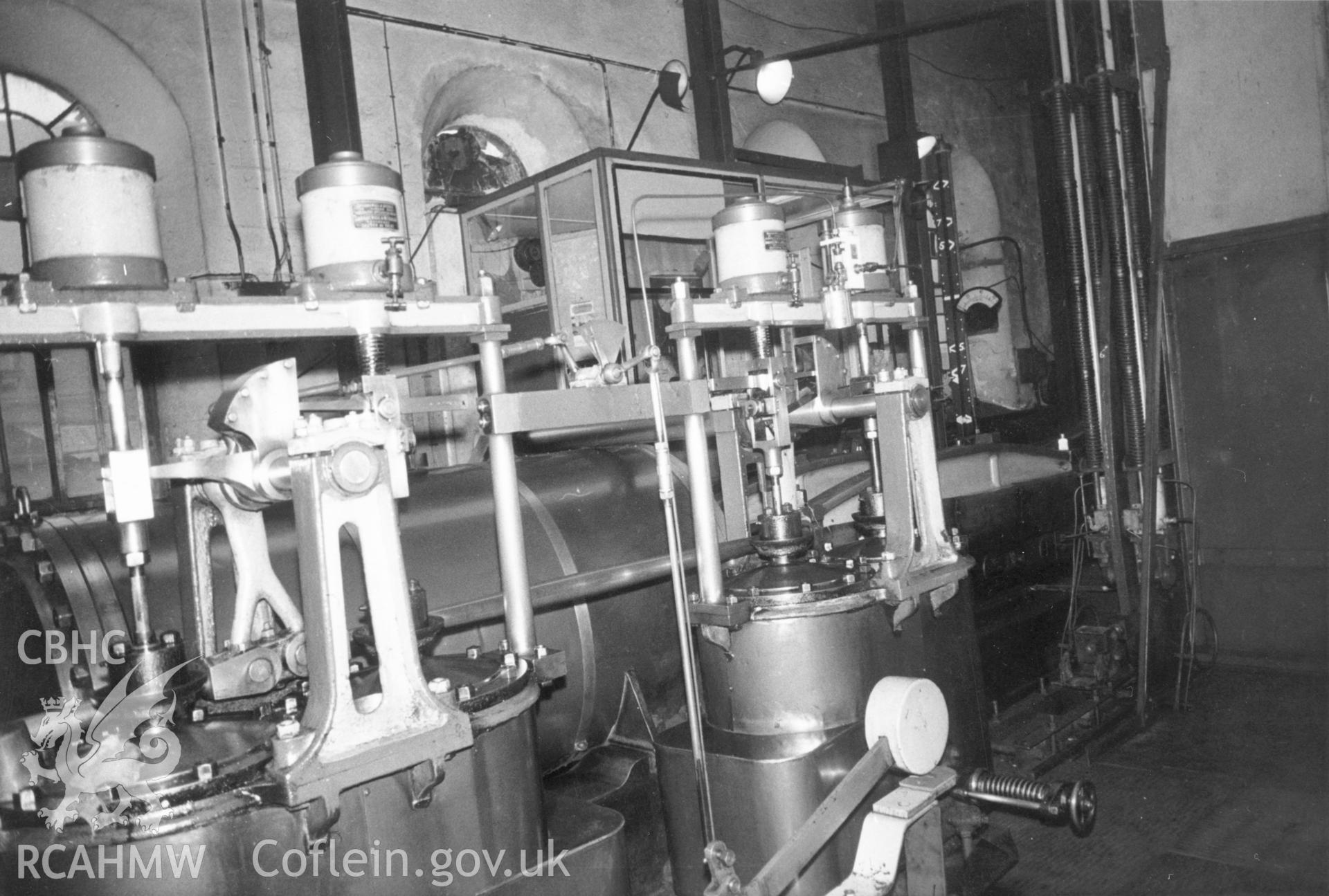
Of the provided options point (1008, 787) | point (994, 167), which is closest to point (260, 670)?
point (1008, 787)

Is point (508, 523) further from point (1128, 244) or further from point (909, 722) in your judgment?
point (1128, 244)

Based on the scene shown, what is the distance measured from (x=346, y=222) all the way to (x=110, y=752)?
0.88 metres

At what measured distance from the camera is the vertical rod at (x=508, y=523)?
1.85 m

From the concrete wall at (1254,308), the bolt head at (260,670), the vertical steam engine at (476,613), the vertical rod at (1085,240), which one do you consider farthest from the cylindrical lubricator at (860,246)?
the concrete wall at (1254,308)

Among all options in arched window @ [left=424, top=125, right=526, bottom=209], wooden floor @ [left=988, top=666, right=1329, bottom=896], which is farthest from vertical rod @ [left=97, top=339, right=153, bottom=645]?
arched window @ [left=424, top=125, right=526, bottom=209]

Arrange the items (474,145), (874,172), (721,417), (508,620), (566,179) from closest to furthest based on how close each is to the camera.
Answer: (508,620) → (721,417) → (566,179) → (474,145) → (874,172)

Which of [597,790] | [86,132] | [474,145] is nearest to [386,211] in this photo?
[86,132]

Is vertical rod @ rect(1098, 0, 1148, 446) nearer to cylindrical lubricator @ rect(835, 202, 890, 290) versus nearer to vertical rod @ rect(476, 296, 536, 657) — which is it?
cylindrical lubricator @ rect(835, 202, 890, 290)

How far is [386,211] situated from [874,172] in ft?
21.8

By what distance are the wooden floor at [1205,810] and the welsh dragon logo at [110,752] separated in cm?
215

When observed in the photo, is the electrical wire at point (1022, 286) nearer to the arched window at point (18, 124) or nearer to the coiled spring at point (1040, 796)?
the arched window at point (18, 124)

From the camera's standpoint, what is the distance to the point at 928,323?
606 cm

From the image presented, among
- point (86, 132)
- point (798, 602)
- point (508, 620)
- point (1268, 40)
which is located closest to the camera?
point (86, 132)

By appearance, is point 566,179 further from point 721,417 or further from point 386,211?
point 386,211
